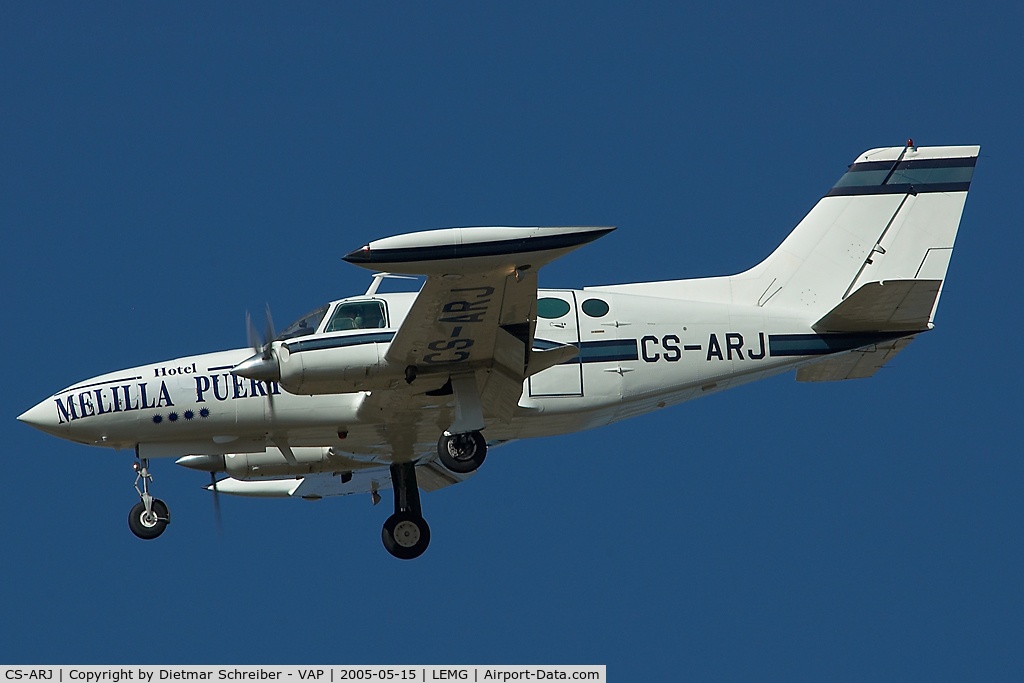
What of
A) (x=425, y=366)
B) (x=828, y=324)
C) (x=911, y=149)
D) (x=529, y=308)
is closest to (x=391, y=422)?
(x=425, y=366)

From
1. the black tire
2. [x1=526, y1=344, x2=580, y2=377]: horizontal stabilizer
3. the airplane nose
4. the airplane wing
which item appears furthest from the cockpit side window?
the airplane nose

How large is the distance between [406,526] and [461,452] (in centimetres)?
390

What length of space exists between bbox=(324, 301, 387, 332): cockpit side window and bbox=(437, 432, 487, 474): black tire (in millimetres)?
1971

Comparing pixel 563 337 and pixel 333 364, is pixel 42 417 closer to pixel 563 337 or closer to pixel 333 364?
pixel 333 364

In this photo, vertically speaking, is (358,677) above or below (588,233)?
below

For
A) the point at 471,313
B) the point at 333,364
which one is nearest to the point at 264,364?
the point at 333,364

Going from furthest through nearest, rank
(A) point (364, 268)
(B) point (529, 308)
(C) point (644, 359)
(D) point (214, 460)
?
1. (D) point (214, 460)
2. (C) point (644, 359)
3. (B) point (529, 308)
4. (A) point (364, 268)

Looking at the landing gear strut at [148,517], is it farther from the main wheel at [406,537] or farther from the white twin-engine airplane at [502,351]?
the main wheel at [406,537]

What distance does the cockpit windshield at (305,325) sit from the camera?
60.1ft

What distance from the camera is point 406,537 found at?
70.4ft

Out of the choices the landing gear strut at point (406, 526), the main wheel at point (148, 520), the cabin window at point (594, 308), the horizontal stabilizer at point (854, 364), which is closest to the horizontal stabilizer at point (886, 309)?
the horizontal stabilizer at point (854, 364)

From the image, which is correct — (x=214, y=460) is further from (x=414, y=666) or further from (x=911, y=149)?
(x=911, y=149)

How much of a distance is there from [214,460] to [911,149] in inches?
529

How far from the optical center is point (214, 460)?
21969 mm
